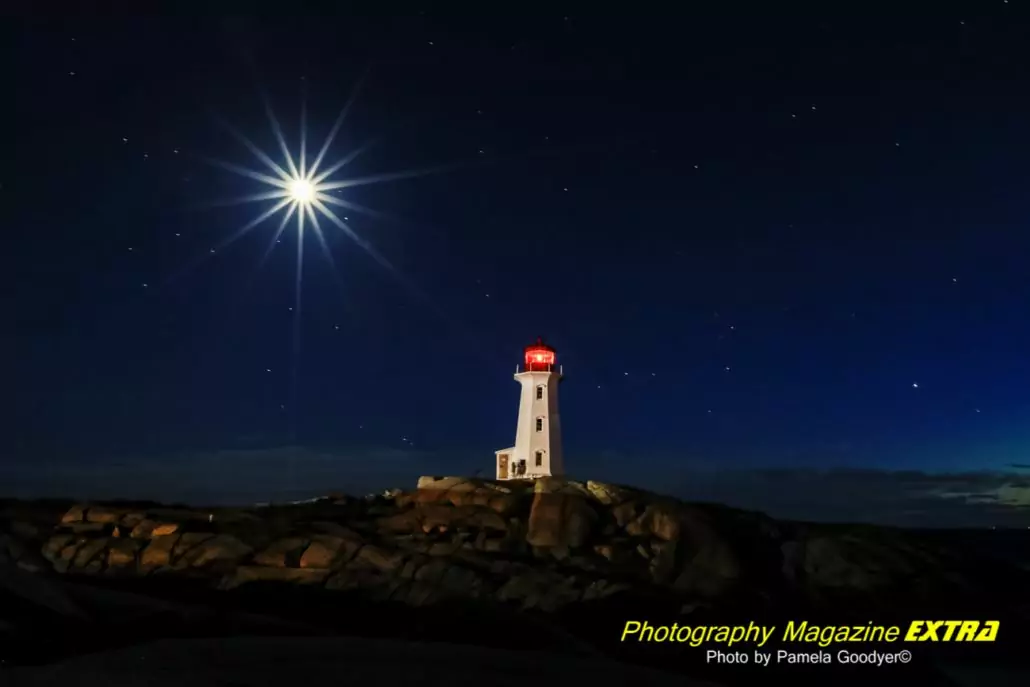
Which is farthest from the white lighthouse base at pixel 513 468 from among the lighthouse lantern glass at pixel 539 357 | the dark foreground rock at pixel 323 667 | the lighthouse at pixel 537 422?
the dark foreground rock at pixel 323 667

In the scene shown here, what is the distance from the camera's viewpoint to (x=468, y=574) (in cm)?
3177

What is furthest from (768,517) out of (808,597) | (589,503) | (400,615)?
(400,615)

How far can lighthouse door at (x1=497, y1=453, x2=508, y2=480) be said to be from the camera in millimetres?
50875

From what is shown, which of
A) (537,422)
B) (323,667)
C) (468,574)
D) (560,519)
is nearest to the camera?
(323,667)

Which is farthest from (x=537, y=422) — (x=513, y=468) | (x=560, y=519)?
(x=560, y=519)

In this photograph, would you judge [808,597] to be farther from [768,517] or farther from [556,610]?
[556,610]

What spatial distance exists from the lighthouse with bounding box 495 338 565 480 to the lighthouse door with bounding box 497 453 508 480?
0.21ft

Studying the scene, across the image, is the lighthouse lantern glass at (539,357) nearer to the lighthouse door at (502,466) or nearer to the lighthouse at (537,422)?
the lighthouse at (537,422)

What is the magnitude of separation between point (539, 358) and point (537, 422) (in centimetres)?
381

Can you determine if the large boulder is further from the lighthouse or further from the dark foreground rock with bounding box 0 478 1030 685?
the lighthouse

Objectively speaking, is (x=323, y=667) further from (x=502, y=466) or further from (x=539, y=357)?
(x=539, y=357)

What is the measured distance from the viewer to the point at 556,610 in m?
30.5

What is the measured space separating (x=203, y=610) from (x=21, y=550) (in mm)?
12248

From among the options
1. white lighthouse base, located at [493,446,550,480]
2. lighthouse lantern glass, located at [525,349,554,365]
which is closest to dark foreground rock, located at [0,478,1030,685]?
white lighthouse base, located at [493,446,550,480]
